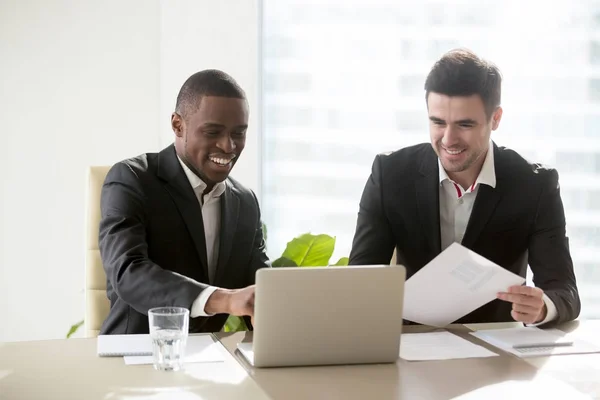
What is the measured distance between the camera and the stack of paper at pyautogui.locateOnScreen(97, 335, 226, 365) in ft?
5.45

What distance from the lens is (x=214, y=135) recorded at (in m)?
2.25

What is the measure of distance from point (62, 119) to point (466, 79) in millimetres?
2121

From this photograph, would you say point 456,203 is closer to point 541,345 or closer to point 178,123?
point 541,345

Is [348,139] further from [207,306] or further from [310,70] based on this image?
[207,306]

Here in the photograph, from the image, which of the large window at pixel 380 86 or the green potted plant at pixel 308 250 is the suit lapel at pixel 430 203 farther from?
the large window at pixel 380 86

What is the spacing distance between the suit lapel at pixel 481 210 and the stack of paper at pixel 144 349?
2.94ft

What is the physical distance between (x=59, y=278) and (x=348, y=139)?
5.28ft

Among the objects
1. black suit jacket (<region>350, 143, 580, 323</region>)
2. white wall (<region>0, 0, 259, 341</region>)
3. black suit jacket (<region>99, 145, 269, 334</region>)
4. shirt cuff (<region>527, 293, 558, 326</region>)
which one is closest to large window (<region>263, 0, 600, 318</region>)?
white wall (<region>0, 0, 259, 341</region>)

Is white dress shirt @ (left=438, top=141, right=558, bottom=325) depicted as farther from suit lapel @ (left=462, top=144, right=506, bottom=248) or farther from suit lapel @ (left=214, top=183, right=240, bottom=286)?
suit lapel @ (left=214, top=183, right=240, bottom=286)

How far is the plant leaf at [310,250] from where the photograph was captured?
3197mm

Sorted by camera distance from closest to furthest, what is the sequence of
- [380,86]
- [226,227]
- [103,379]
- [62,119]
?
1. [103,379]
2. [226,227]
3. [62,119]
4. [380,86]

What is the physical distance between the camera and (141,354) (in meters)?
1.69

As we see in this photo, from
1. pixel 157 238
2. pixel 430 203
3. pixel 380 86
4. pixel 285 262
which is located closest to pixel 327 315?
pixel 157 238

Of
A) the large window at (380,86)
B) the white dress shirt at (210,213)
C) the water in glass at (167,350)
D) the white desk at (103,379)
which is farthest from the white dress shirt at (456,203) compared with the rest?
the large window at (380,86)
